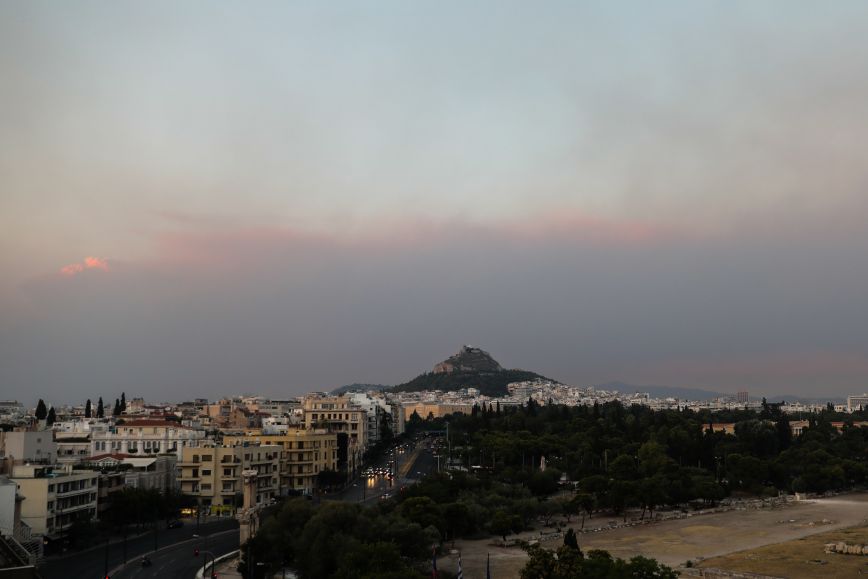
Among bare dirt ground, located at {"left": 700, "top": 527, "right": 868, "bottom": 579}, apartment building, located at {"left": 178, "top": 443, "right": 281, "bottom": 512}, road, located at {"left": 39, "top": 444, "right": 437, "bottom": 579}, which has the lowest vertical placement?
bare dirt ground, located at {"left": 700, "top": 527, "right": 868, "bottom": 579}

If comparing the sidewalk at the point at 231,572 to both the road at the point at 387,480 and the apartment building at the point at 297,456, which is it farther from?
the apartment building at the point at 297,456

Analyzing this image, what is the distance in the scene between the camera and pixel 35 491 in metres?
55.4

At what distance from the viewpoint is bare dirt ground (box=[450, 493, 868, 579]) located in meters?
54.8

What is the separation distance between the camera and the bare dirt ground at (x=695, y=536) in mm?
54812

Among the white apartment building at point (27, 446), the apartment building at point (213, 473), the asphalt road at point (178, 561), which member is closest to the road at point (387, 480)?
the apartment building at point (213, 473)

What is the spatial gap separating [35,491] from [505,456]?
63.2 meters

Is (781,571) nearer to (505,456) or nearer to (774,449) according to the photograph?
(505,456)

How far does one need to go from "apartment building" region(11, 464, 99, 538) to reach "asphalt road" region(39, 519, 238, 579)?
10.0ft

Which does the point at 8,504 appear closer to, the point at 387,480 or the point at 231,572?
the point at 231,572

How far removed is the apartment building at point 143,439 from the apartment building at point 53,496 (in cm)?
2343

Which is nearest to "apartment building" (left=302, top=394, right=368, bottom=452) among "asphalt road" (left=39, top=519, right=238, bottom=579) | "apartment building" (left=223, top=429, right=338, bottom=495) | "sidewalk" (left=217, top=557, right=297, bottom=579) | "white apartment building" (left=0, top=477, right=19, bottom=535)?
"apartment building" (left=223, top=429, right=338, bottom=495)

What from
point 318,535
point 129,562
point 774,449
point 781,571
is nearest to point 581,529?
point 781,571

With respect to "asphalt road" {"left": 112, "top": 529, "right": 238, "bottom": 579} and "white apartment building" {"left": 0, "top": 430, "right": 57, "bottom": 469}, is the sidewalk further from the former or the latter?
"white apartment building" {"left": 0, "top": 430, "right": 57, "bottom": 469}

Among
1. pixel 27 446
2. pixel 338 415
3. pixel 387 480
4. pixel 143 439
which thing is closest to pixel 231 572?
pixel 27 446
